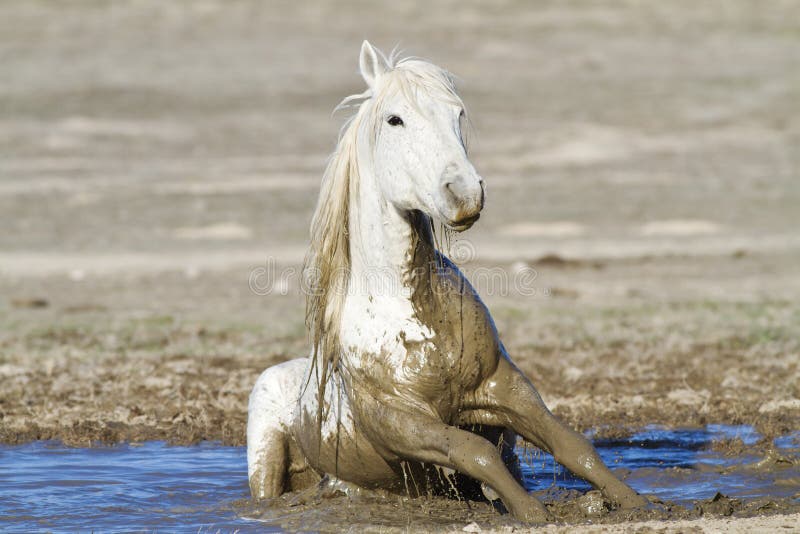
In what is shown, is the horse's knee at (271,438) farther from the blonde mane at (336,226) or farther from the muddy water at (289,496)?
the blonde mane at (336,226)

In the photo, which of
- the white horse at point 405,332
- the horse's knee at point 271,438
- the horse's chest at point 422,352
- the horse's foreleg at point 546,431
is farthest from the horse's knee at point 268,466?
the horse's foreleg at point 546,431

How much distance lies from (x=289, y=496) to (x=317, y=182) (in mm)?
20106

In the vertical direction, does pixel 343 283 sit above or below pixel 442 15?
below

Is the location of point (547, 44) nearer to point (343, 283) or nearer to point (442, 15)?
point (442, 15)

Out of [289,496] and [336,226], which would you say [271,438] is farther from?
[336,226]

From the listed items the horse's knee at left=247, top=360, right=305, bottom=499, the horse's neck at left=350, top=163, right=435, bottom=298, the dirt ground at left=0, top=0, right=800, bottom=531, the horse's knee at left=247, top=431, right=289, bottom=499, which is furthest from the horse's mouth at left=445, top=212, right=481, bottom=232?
the horse's knee at left=247, top=431, right=289, bottom=499

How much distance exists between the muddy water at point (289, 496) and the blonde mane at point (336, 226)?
74 cm

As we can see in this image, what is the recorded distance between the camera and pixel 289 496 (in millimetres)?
5715

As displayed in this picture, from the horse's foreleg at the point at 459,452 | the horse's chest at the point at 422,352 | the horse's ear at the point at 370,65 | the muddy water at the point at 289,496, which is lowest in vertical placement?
the muddy water at the point at 289,496

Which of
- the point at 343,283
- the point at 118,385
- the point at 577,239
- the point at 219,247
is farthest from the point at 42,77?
the point at 343,283

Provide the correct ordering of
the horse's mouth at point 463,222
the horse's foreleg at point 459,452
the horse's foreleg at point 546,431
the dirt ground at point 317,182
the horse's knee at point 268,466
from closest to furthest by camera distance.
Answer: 1. the horse's mouth at point 463,222
2. the horse's foreleg at point 459,452
3. the horse's foreleg at point 546,431
4. the horse's knee at point 268,466
5. the dirt ground at point 317,182

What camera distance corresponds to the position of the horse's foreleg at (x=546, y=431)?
479cm

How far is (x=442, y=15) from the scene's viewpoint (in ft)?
149

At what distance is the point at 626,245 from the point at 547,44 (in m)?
24.4
